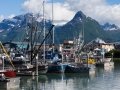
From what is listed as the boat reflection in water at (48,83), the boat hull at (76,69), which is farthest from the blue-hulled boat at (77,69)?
the boat reflection in water at (48,83)

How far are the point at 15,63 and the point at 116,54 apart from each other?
292 feet

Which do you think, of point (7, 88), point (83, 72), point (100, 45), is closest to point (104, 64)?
point (83, 72)

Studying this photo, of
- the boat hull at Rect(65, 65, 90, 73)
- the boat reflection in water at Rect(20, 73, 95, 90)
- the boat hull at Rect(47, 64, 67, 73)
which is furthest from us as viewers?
the boat hull at Rect(65, 65, 90, 73)

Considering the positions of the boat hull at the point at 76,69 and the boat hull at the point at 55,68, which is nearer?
the boat hull at the point at 55,68

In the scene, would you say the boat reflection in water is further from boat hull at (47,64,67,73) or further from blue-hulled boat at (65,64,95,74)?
blue-hulled boat at (65,64,95,74)

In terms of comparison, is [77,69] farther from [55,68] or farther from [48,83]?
[48,83]

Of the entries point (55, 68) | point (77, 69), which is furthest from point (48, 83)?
point (77, 69)

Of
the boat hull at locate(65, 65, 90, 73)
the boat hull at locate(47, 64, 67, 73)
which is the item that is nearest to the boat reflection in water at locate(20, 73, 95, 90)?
the boat hull at locate(47, 64, 67, 73)

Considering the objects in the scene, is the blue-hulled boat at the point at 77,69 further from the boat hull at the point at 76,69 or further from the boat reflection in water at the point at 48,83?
the boat reflection in water at the point at 48,83

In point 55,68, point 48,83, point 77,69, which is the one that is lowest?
point 48,83

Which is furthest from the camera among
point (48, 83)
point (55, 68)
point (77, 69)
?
point (77, 69)

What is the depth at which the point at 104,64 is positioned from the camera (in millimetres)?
93125

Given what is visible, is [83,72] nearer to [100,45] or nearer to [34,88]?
[34,88]

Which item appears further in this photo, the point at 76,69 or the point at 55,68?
the point at 76,69
